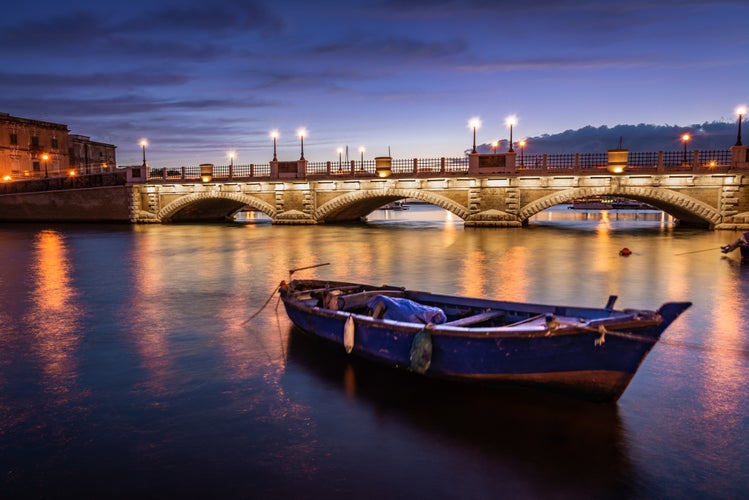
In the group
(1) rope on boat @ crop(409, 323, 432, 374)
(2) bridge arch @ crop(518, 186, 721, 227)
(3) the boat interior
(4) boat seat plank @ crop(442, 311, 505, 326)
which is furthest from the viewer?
(2) bridge arch @ crop(518, 186, 721, 227)

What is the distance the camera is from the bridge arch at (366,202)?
40656 mm

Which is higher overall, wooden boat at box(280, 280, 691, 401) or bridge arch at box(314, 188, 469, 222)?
bridge arch at box(314, 188, 469, 222)

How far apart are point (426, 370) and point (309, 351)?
2777 mm

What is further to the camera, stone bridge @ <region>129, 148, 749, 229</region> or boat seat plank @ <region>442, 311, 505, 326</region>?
stone bridge @ <region>129, 148, 749, 229</region>

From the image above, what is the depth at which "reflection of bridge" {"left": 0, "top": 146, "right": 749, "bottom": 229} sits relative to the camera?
1358 inches

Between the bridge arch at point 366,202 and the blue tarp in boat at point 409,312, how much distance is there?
98.3ft


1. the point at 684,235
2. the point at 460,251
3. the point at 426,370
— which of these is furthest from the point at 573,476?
the point at 684,235

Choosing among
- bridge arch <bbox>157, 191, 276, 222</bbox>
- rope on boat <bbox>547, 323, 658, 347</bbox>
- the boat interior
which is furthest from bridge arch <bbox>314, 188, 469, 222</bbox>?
rope on boat <bbox>547, 323, 658, 347</bbox>

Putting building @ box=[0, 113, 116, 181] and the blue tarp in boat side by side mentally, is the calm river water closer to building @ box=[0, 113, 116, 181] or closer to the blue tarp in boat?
the blue tarp in boat

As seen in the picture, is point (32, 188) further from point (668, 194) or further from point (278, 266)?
point (668, 194)

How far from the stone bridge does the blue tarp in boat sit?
30.0 metres

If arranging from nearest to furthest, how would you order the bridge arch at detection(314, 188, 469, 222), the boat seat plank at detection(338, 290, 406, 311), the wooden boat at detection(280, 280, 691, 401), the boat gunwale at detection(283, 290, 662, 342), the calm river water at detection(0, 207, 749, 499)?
the calm river water at detection(0, 207, 749, 499) → the boat gunwale at detection(283, 290, 662, 342) → the wooden boat at detection(280, 280, 691, 401) → the boat seat plank at detection(338, 290, 406, 311) → the bridge arch at detection(314, 188, 469, 222)

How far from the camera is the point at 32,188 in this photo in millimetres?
52938

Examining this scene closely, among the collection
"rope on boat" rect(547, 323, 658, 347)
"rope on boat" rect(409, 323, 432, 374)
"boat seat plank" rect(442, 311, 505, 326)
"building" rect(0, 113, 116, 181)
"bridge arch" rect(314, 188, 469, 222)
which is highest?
"building" rect(0, 113, 116, 181)
